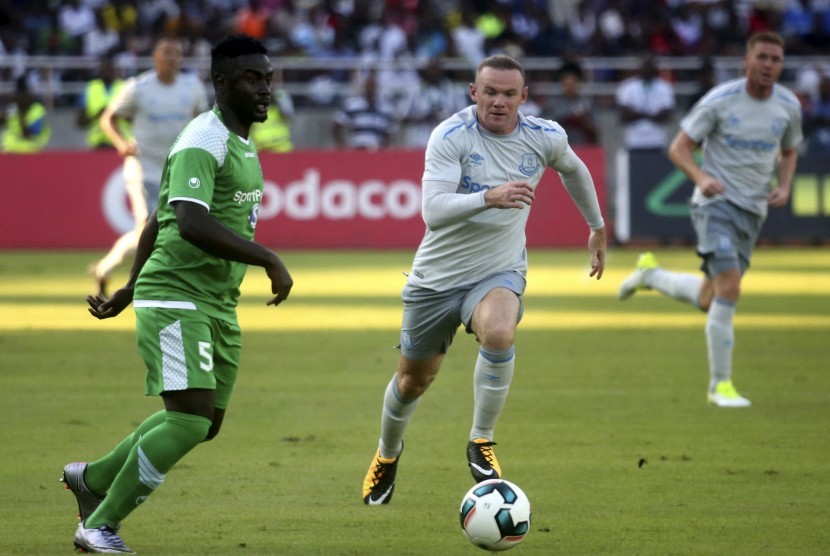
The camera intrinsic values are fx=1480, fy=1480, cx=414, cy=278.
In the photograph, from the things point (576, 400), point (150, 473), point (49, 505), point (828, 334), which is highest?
point (150, 473)

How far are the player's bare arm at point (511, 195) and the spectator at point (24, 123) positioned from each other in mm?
19293

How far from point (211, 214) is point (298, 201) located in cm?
1717

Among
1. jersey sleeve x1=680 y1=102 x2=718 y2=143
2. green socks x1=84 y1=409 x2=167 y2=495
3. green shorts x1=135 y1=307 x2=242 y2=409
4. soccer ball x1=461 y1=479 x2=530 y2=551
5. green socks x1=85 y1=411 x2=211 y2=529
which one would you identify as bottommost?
soccer ball x1=461 y1=479 x2=530 y2=551

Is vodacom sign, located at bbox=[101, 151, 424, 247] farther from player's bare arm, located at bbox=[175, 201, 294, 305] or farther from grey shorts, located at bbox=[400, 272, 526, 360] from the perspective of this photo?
player's bare arm, located at bbox=[175, 201, 294, 305]

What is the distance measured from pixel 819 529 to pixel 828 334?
7.53 metres

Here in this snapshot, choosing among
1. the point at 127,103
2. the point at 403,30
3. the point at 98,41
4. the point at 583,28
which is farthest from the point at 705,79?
the point at 127,103

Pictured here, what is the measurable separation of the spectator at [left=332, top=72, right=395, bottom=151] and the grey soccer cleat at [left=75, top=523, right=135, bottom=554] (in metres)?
19.1

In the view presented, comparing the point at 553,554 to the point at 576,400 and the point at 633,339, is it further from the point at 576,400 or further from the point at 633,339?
the point at 633,339

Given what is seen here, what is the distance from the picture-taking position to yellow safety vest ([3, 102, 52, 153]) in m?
24.7

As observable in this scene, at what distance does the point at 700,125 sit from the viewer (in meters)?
10.2

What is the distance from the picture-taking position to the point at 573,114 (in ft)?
80.5

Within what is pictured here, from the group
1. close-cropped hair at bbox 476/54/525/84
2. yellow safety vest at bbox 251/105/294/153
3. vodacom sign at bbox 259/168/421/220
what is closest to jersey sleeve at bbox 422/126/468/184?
close-cropped hair at bbox 476/54/525/84

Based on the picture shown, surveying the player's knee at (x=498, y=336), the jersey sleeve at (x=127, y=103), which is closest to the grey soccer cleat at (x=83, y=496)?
the player's knee at (x=498, y=336)

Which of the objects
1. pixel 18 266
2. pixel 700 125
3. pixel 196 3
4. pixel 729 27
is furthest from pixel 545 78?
Answer: pixel 700 125
